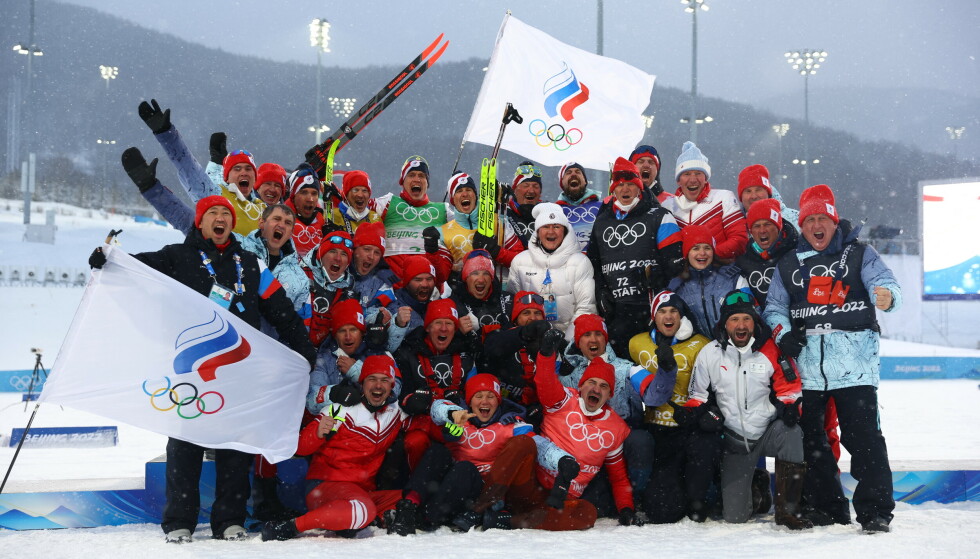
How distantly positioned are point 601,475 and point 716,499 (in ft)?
2.24

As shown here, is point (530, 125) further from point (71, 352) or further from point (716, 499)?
point (71, 352)

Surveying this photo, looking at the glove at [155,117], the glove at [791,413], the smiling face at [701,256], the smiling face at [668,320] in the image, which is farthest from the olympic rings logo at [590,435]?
the glove at [155,117]

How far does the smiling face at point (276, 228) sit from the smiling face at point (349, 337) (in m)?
0.62

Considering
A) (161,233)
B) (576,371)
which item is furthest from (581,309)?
(161,233)

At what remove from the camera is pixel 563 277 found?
5.21 m

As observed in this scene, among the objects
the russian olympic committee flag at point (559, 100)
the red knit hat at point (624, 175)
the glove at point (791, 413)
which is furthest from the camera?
the russian olympic committee flag at point (559, 100)

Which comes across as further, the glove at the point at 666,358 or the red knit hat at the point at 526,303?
the red knit hat at the point at 526,303

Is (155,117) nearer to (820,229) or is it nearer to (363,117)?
(363,117)

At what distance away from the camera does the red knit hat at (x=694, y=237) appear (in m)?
4.83

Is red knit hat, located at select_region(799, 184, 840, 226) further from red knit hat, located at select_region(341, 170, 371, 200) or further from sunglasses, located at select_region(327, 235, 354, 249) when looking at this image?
red knit hat, located at select_region(341, 170, 371, 200)

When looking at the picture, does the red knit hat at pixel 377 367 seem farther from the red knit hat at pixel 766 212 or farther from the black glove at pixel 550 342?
the red knit hat at pixel 766 212

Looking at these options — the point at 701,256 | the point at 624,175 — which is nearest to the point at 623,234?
the point at 624,175

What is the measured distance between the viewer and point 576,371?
15.8ft

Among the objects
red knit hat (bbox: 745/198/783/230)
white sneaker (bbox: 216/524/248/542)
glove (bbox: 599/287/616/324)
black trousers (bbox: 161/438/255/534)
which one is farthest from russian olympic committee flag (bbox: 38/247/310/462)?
red knit hat (bbox: 745/198/783/230)
